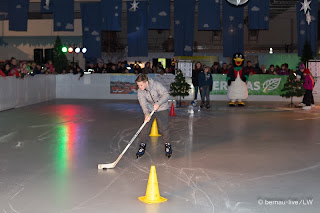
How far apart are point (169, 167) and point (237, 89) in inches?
471

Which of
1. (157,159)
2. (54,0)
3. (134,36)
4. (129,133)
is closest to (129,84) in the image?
(134,36)

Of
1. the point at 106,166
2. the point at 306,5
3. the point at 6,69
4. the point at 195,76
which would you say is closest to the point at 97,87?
the point at 195,76

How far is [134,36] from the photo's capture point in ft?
81.3

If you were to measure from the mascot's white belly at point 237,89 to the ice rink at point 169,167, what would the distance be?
5.15 meters

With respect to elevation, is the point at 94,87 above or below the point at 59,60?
below

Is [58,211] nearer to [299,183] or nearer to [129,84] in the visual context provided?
[299,183]

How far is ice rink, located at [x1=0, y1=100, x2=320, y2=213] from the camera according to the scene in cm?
566

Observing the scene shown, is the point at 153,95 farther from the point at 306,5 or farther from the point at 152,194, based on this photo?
the point at 306,5

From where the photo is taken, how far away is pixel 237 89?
19156 millimetres

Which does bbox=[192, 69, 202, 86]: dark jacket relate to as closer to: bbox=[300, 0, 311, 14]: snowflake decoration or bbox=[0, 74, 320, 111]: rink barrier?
bbox=[0, 74, 320, 111]: rink barrier

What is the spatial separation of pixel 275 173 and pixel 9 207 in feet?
12.7

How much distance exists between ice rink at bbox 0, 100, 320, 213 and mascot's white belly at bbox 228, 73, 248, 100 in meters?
5.15

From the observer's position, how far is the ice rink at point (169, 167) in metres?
5.66

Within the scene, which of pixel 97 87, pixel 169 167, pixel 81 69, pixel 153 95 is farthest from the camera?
pixel 81 69
